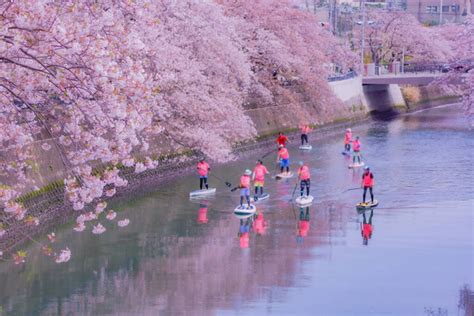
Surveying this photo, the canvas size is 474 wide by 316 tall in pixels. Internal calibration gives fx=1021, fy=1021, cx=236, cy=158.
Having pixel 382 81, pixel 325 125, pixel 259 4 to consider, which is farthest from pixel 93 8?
pixel 382 81

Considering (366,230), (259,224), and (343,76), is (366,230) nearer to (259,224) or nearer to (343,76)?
(259,224)

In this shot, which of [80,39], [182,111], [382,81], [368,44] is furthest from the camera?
[368,44]

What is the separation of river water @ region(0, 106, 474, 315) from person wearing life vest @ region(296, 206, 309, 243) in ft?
0.17

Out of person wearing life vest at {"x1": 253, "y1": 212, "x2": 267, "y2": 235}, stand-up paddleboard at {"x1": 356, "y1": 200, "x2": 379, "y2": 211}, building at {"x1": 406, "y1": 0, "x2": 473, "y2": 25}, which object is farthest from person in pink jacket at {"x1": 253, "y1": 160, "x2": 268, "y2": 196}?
building at {"x1": 406, "y1": 0, "x2": 473, "y2": 25}

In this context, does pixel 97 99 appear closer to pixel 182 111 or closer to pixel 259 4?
pixel 182 111

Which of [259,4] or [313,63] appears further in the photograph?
[313,63]

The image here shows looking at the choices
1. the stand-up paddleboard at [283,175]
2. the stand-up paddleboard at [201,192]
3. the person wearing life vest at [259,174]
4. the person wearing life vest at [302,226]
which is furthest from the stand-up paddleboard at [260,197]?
the stand-up paddleboard at [283,175]

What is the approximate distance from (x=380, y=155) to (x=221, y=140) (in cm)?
1045

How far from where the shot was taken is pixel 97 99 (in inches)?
487

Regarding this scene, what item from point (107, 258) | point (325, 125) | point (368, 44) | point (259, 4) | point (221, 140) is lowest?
point (107, 258)

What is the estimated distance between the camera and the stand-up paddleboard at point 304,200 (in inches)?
1168

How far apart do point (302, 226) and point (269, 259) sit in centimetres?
422

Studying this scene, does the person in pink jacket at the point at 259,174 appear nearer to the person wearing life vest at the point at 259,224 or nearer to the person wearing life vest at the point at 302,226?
the person wearing life vest at the point at 302,226

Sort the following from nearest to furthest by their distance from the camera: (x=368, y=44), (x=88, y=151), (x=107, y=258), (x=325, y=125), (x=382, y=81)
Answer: (x=88, y=151)
(x=107, y=258)
(x=325, y=125)
(x=382, y=81)
(x=368, y=44)
